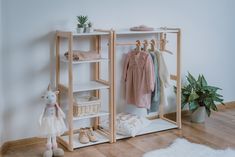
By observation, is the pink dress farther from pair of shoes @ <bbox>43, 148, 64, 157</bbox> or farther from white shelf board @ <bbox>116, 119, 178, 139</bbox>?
pair of shoes @ <bbox>43, 148, 64, 157</bbox>

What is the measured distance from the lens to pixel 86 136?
338cm

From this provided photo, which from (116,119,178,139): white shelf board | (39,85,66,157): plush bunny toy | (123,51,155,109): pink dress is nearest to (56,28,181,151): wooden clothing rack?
(116,119,178,139): white shelf board

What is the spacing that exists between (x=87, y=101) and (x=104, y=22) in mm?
859

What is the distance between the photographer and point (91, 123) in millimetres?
3752

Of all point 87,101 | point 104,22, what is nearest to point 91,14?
point 104,22

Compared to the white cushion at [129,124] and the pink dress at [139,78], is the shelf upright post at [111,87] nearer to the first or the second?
the white cushion at [129,124]

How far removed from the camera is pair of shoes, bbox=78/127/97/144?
3349mm

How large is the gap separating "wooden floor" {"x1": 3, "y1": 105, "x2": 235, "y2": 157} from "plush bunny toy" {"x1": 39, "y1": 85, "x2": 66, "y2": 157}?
0.12 metres

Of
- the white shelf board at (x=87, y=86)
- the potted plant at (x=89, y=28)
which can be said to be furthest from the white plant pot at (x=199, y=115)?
the potted plant at (x=89, y=28)

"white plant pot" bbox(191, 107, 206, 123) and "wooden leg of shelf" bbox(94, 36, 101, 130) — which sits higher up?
"wooden leg of shelf" bbox(94, 36, 101, 130)

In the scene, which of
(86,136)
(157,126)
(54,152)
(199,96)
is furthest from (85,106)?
(199,96)

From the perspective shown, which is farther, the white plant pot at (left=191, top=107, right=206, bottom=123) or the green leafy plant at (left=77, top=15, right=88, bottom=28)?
the white plant pot at (left=191, top=107, right=206, bottom=123)

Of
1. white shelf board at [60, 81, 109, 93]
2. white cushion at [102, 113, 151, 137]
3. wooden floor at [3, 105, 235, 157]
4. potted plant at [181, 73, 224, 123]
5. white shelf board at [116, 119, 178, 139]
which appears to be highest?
white shelf board at [60, 81, 109, 93]

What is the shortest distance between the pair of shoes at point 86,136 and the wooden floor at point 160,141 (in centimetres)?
8
